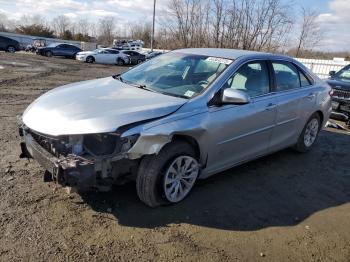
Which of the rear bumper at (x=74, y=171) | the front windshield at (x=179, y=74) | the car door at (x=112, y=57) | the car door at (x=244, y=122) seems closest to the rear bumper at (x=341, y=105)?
the car door at (x=244, y=122)

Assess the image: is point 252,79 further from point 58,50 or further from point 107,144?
point 58,50

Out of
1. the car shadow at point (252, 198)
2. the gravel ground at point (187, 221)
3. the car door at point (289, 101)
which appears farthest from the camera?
the car door at point (289, 101)

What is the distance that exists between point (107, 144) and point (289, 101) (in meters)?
3.04

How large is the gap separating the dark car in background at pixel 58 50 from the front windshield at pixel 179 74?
30.7 meters

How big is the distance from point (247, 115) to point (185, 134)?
3.54ft

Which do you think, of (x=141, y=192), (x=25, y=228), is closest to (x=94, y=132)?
(x=141, y=192)

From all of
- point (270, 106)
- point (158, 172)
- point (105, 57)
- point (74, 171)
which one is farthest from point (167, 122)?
point (105, 57)

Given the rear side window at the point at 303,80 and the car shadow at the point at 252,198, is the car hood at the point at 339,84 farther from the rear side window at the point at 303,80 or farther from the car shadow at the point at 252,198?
the rear side window at the point at 303,80

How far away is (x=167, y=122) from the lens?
3.79m

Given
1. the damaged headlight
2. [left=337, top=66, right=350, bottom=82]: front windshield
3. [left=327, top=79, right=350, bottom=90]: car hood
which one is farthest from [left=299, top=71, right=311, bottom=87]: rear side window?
[left=337, top=66, right=350, bottom=82]: front windshield

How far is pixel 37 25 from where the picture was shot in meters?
67.8

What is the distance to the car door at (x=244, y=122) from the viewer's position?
14.3 ft

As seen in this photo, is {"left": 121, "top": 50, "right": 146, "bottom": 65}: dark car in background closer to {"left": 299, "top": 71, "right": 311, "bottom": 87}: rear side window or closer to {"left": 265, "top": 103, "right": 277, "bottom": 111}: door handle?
{"left": 299, "top": 71, "right": 311, "bottom": 87}: rear side window

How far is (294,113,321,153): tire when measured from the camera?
246 inches
